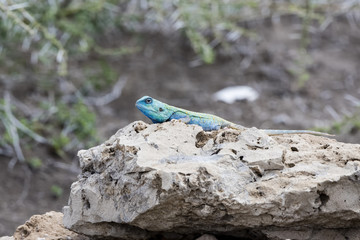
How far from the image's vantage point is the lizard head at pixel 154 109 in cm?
414

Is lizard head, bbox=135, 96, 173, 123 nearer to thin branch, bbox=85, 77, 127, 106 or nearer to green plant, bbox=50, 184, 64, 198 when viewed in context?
green plant, bbox=50, 184, 64, 198

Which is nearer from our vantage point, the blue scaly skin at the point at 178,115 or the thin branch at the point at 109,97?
the blue scaly skin at the point at 178,115

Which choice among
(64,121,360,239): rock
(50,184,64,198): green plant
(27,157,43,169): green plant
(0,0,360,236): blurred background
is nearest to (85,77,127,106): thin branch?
(0,0,360,236): blurred background

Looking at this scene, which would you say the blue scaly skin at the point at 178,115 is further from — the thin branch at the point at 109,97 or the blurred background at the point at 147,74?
the thin branch at the point at 109,97

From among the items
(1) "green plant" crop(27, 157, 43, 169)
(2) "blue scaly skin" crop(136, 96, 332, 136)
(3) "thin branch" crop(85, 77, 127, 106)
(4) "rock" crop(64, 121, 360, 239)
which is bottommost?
(4) "rock" crop(64, 121, 360, 239)

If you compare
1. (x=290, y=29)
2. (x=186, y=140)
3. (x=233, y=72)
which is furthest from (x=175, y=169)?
(x=290, y=29)

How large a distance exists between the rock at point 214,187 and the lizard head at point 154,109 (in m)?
0.64

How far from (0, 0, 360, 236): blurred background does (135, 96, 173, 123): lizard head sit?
2.69m

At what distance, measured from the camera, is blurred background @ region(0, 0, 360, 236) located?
729 centimetres

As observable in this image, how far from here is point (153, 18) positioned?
8.85 m

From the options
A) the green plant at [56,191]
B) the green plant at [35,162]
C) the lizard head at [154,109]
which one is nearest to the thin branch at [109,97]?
the green plant at [35,162]

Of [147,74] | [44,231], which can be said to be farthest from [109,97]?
[44,231]

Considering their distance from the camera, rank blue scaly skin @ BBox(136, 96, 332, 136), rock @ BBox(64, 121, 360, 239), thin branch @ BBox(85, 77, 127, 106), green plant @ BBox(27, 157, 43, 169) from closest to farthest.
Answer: rock @ BBox(64, 121, 360, 239) → blue scaly skin @ BBox(136, 96, 332, 136) → green plant @ BBox(27, 157, 43, 169) → thin branch @ BBox(85, 77, 127, 106)

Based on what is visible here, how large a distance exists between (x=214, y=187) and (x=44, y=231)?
138cm
